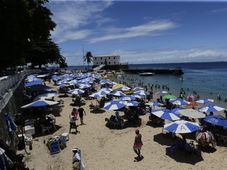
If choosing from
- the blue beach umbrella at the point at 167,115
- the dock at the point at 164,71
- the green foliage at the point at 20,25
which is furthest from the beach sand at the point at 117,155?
the dock at the point at 164,71

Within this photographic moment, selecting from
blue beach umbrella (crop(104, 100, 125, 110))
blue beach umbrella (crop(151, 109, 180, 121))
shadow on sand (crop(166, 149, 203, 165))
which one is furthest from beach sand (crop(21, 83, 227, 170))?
blue beach umbrella (crop(104, 100, 125, 110))

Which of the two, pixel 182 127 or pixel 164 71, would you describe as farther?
pixel 164 71

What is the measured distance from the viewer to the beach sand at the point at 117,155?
12266mm

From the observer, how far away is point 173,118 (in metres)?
15.4

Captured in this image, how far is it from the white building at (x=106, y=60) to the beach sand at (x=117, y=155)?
365 ft

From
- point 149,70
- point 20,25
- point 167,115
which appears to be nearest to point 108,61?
point 149,70

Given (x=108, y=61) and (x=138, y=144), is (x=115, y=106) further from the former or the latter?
(x=108, y=61)

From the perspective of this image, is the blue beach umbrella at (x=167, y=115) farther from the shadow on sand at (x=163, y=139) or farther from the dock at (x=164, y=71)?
the dock at (x=164, y=71)

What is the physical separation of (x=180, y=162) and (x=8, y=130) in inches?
333

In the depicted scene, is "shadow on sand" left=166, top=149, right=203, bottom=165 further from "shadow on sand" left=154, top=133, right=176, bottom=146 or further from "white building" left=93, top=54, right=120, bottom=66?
"white building" left=93, top=54, right=120, bottom=66

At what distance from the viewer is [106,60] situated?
5049 inches

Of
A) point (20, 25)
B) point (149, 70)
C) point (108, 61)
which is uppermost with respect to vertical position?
point (20, 25)

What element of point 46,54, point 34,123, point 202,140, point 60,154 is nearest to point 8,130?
point 60,154

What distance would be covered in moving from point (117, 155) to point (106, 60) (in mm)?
115871
